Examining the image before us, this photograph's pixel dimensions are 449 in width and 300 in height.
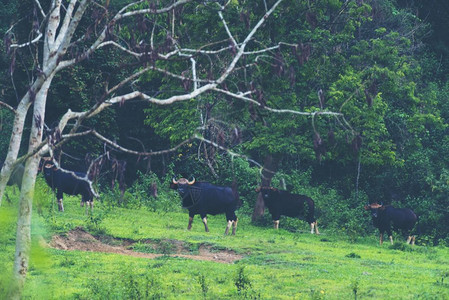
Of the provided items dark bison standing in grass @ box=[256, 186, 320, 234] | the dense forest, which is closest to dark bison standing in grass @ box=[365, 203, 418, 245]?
the dense forest

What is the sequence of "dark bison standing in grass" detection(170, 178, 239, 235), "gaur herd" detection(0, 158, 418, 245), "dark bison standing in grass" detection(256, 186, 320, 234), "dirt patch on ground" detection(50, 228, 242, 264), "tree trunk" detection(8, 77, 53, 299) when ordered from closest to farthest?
"tree trunk" detection(8, 77, 53, 299) < "dirt patch on ground" detection(50, 228, 242, 264) < "dark bison standing in grass" detection(170, 178, 239, 235) < "gaur herd" detection(0, 158, 418, 245) < "dark bison standing in grass" detection(256, 186, 320, 234)

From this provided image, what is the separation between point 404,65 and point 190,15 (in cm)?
820

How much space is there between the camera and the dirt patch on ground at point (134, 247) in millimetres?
21156

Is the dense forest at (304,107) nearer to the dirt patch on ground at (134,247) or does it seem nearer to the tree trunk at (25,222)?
the dirt patch on ground at (134,247)

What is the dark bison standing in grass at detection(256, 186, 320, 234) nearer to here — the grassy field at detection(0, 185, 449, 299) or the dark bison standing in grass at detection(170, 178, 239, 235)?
the grassy field at detection(0, 185, 449, 299)

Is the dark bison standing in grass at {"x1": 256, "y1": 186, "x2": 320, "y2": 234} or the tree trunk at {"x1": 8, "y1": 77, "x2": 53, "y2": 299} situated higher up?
the dark bison standing in grass at {"x1": 256, "y1": 186, "x2": 320, "y2": 234}

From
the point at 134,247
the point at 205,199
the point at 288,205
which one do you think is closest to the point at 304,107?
the point at 288,205

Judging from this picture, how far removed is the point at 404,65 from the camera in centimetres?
2914

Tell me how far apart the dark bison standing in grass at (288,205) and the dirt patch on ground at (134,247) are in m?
6.74

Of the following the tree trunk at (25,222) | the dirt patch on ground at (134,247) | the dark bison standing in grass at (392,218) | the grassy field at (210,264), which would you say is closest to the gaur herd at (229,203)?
the dark bison standing in grass at (392,218)

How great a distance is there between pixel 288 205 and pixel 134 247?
8.44 meters

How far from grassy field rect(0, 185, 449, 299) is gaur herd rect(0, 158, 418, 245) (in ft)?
2.12

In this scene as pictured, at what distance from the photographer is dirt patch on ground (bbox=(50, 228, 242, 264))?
833 inches

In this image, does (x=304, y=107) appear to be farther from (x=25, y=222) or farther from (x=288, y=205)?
(x=25, y=222)
